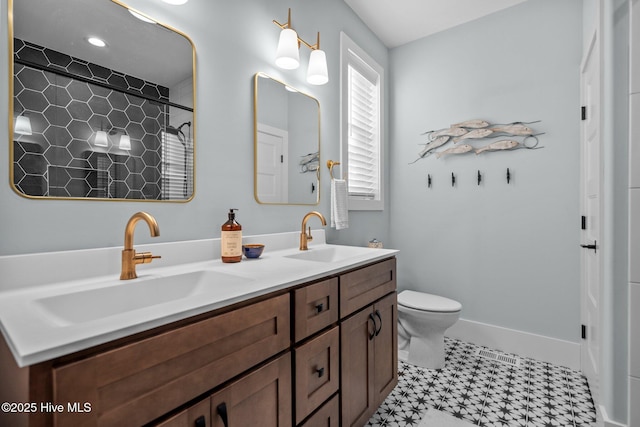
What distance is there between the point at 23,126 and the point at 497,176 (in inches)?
108

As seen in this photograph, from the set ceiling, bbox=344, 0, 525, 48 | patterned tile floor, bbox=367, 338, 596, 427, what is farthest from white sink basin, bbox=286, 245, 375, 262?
ceiling, bbox=344, 0, 525, 48

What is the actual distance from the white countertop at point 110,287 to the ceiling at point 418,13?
203cm

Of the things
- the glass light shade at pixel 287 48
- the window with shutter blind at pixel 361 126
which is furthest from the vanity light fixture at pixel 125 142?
the window with shutter blind at pixel 361 126

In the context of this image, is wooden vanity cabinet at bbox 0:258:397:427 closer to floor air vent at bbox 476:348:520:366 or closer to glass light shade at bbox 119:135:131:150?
glass light shade at bbox 119:135:131:150

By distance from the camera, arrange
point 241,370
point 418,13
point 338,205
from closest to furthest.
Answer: point 241,370 < point 338,205 < point 418,13

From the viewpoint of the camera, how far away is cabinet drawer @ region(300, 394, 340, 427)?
A: 43.5 inches

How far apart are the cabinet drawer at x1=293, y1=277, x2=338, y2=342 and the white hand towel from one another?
0.88 m

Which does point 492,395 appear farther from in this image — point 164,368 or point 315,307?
point 164,368

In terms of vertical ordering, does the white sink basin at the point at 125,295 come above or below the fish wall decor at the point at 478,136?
below

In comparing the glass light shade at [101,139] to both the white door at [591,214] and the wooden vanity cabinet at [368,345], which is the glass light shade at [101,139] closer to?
the wooden vanity cabinet at [368,345]

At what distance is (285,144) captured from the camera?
1.78m

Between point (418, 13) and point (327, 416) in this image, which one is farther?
point (418, 13)

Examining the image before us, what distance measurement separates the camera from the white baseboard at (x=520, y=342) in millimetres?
2181

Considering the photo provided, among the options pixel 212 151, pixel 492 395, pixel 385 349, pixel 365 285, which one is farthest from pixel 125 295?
pixel 492 395
